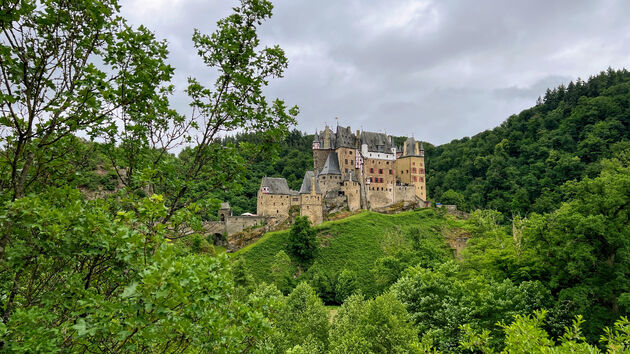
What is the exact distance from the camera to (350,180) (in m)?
69.1

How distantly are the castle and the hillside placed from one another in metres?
17.6

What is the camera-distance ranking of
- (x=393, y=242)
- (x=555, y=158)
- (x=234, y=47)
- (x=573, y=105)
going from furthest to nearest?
(x=573, y=105) < (x=555, y=158) < (x=393, y=242) < (x=234, y=47)

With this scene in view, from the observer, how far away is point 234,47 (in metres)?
7.83

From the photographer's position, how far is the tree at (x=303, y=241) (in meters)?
57.2

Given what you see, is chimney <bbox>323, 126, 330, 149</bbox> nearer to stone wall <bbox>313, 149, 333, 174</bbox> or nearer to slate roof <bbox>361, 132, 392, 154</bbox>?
stone wall <bbox>313, 149, 333, 174</bbox>

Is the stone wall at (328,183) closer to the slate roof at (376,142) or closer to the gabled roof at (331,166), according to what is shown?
the gabled roof at (331,166)

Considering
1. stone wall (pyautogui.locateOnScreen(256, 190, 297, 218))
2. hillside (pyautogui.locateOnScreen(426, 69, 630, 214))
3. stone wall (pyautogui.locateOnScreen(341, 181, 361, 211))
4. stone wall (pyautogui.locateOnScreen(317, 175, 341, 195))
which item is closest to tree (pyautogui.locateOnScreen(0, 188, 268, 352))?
stone wall (pyautogui.locateOnScreen(256, 190, 297, 218))

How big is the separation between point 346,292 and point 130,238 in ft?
149

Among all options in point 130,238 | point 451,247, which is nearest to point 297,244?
point 451,247

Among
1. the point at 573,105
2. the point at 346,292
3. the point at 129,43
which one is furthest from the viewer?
the point at 573,105

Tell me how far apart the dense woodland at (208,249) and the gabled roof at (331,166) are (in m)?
11.4

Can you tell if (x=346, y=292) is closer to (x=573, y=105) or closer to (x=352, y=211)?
(x=352, y=211)

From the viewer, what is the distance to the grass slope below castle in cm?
5409

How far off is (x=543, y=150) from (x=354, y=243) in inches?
2536
